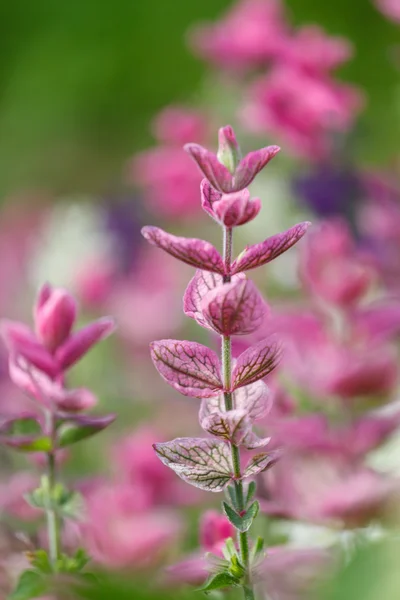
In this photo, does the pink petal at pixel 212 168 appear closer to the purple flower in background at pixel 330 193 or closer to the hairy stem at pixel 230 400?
the hairy stem at pixel 230 400

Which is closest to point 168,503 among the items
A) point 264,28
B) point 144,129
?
point 264,28

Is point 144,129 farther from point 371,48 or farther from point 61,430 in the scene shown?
point 61,430

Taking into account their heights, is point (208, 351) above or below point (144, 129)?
below

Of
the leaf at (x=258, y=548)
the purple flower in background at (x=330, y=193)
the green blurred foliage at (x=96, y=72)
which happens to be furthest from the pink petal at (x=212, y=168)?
the green blurred foliage at (x=96, y=72)

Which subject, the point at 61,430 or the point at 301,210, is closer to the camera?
the point at 61,430

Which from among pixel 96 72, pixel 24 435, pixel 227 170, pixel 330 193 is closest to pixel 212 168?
pixel 227 170

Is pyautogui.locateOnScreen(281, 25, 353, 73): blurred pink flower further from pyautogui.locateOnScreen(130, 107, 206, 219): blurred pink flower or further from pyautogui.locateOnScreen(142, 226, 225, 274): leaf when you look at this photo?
pyautogui.locateOnScreen(142, 226, 225, 274): leaf

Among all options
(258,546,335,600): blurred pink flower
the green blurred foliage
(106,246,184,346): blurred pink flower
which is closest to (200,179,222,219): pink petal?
(258,546,335,600): blurred pink flower
